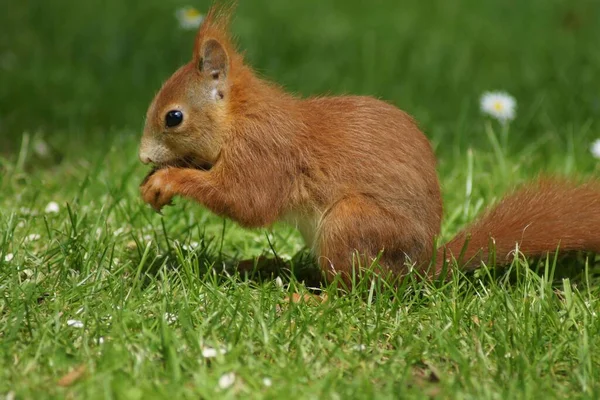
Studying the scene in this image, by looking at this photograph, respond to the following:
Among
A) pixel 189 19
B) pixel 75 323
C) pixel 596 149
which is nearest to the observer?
pixel 75 323

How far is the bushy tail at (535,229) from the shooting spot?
9.59ft

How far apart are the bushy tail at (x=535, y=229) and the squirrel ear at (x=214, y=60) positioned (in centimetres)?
88

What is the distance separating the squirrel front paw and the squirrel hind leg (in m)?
0.46

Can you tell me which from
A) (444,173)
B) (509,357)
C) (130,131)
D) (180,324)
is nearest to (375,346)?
(509,357)

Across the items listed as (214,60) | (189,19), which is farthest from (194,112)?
(189,19)

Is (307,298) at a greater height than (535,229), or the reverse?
(535,229)

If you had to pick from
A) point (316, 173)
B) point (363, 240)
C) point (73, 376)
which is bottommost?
point (73, 376)

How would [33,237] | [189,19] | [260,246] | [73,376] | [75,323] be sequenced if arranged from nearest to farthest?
1. [73,376]
2. [75,323]
3. [33,237]
4. [260,246]
5. [189,19]

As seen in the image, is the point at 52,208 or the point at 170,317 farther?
the point at 52,208

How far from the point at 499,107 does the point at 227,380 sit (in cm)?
273

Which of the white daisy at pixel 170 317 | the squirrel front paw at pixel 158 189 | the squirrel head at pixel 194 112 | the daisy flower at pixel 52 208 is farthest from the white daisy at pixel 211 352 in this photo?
the daisy flower at pixel 52 208

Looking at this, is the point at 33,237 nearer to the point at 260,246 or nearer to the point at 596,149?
the point at 260,246

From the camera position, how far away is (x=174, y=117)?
286 centimetres

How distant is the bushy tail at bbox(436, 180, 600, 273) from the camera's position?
2924 millimetres
